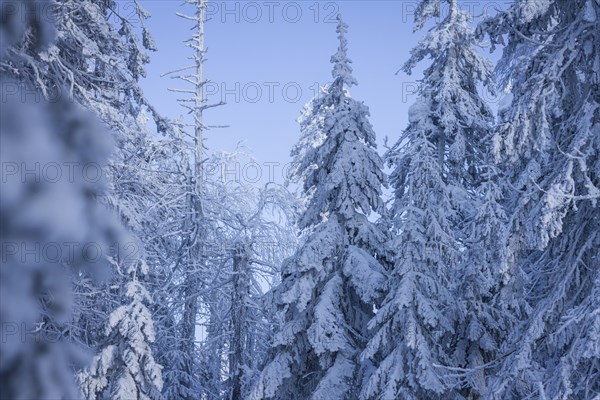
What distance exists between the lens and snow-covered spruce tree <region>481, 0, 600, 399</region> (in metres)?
7.41

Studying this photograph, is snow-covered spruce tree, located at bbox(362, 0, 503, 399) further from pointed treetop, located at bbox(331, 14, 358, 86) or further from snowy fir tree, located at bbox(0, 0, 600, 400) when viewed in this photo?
pointed treetop, located at bbox(331, 14, 358, 86)

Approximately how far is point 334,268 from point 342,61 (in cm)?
574

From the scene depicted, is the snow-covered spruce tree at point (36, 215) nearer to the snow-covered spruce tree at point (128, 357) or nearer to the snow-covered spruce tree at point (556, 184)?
the snow-covered spruce tree at point (556, 184)

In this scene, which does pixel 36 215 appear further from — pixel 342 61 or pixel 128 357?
pixel 342 61

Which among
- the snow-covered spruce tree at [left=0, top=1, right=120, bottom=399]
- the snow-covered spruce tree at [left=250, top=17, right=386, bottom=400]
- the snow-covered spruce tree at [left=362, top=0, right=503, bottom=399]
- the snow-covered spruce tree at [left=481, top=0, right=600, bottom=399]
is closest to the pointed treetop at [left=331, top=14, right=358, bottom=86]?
the snow-covered spruce tree at [left=250, top=17, right=386, bottom=400]

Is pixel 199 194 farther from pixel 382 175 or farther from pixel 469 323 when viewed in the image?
pixel 469 323

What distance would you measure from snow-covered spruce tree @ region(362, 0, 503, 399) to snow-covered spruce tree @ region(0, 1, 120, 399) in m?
8.67

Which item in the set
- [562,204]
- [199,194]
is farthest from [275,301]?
[562,204]

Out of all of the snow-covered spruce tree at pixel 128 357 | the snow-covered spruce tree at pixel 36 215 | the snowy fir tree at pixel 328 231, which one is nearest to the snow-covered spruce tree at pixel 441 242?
the snowy fir tree at pixel 328 231

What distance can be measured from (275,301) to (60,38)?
781cm

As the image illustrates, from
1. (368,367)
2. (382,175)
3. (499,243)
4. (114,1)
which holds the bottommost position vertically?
(368,367)

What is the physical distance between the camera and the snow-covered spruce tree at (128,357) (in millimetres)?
11893

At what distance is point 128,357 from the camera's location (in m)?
12.0

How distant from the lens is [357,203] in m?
14.1
